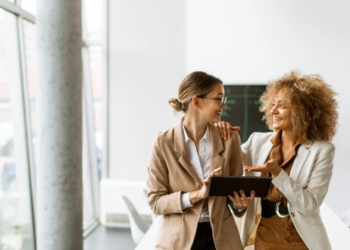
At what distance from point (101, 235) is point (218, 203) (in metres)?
3.85

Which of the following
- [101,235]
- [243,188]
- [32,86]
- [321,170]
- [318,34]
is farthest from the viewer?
[101,235]

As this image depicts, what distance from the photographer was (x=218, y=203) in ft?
5.59

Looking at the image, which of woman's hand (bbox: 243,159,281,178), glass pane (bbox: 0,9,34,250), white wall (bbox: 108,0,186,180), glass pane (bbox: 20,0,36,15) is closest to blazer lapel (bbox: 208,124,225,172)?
woman's hand (bbox: 243,159,281,178)

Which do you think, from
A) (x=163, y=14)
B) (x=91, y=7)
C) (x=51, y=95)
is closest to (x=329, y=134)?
(x=51, y=95)

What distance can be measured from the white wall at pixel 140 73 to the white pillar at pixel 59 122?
302 cm

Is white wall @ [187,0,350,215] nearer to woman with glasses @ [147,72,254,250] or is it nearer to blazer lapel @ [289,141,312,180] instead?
blazer lapel @ [289,141,312,180]

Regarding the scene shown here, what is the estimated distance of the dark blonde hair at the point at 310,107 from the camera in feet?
6.86

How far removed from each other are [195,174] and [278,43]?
3.53 meters

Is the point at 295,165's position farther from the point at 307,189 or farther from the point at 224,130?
the point at 224,130

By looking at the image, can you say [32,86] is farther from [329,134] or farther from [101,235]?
[329,134]

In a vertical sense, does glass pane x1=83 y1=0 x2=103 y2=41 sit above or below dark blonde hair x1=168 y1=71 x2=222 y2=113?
above

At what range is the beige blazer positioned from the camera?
1677 millimetres

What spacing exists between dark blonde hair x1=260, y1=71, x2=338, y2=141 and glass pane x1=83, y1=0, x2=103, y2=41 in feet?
13.2

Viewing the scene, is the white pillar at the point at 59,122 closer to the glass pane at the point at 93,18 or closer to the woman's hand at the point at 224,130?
the woman's hand at the point at 224,130
